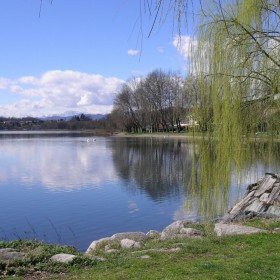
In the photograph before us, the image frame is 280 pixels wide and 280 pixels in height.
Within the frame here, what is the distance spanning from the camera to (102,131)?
122 m

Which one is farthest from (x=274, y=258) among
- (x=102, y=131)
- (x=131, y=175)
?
(x=102, y=131)

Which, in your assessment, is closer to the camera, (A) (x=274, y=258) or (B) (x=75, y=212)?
(A) (x=274, y=258)

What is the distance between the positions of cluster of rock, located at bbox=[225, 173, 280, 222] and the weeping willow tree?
4.56 m

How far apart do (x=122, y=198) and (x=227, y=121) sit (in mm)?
13682

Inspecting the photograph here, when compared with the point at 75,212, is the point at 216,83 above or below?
above

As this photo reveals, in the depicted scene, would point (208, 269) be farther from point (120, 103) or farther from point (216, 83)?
point (120, 103)

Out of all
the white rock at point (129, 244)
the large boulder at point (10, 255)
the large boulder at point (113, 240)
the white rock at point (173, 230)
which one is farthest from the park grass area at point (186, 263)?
the large boulder at point (113, 240)

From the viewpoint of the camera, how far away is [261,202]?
12930mm

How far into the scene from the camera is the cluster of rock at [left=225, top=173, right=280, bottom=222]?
1115 centimetres

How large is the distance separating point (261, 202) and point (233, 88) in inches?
309

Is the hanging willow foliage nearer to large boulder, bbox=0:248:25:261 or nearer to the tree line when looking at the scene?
large boulder, bbox=0:248:25:261

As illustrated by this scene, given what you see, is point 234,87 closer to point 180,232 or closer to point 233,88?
point 233,88

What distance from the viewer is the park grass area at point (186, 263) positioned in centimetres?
525

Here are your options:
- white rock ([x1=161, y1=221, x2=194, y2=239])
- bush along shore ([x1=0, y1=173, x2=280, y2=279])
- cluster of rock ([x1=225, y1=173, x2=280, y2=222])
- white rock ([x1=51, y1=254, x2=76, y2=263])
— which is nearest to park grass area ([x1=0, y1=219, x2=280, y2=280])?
bush along shore ([x1=0, y1=173, x2=280, y2=279])
